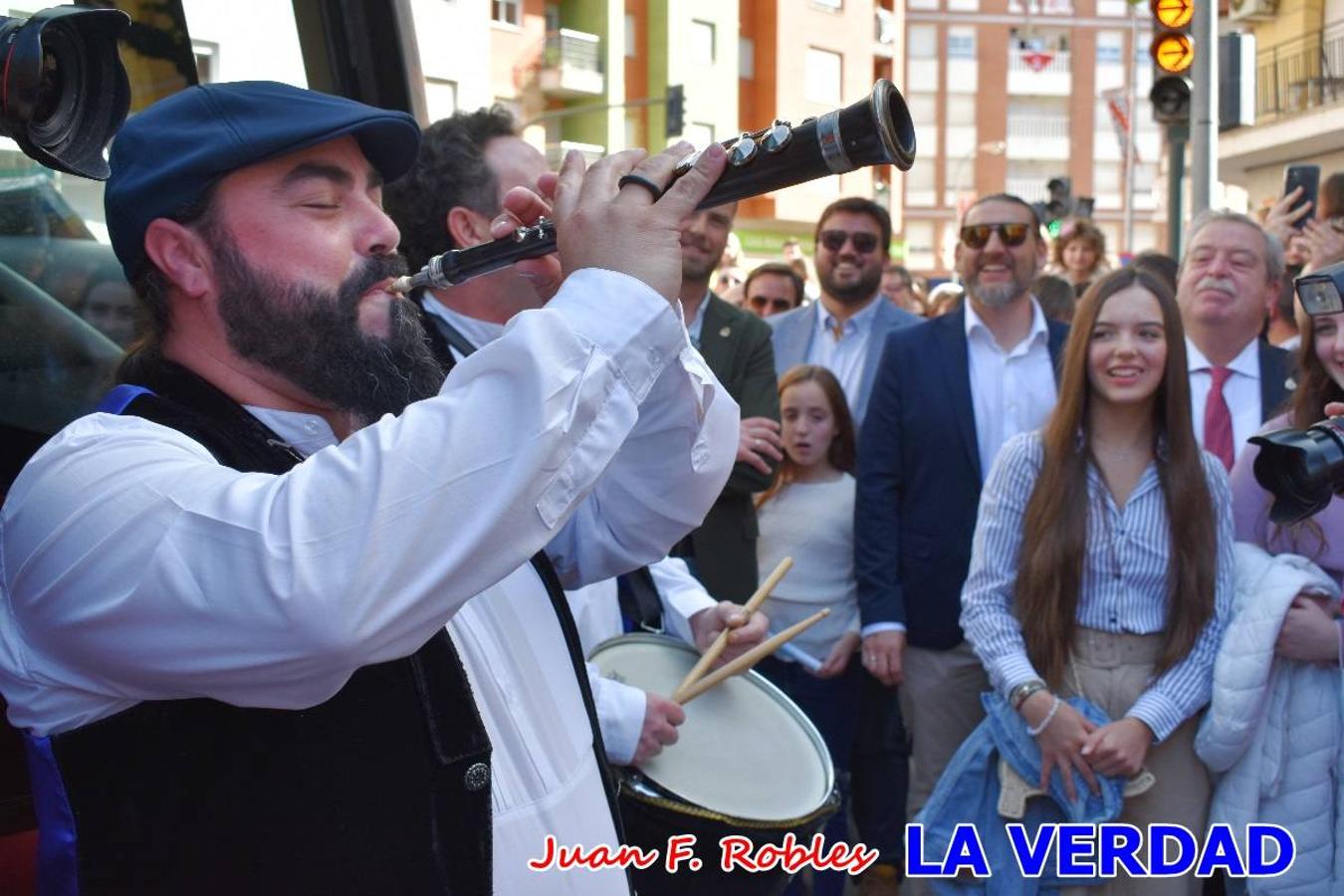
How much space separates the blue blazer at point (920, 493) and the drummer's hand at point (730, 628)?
1.36 metres

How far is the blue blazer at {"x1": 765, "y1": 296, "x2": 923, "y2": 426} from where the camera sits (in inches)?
214

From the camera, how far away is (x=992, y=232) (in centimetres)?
486

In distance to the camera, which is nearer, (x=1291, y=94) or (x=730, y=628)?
(x=730, y=628)

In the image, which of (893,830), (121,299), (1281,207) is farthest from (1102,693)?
(1281,207)

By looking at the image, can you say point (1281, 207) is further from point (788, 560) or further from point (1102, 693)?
point (788, 560)

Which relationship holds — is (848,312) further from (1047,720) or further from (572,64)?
(572,64)

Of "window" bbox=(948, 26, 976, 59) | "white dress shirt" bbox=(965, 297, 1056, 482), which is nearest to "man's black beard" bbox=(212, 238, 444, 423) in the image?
"white dress shirt" bbox=(965, 297, 1056, 482)

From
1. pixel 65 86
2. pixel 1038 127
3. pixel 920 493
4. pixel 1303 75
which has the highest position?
pixel 1038 127

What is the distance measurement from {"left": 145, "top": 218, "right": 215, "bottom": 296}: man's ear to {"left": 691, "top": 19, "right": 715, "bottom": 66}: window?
27.4m

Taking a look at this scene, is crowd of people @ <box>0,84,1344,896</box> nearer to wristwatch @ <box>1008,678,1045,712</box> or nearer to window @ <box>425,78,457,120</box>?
wristwatch @ <box>1008,678,1045,712</box>

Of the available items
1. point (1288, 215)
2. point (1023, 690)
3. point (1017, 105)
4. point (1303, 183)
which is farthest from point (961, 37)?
point (1023, 690)

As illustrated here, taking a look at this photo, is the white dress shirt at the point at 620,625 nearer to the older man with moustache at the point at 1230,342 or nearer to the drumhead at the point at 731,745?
the drumhead at the point at 731,745

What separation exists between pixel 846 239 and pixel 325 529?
4.50 metres

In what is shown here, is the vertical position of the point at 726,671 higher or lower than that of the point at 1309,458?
lower
